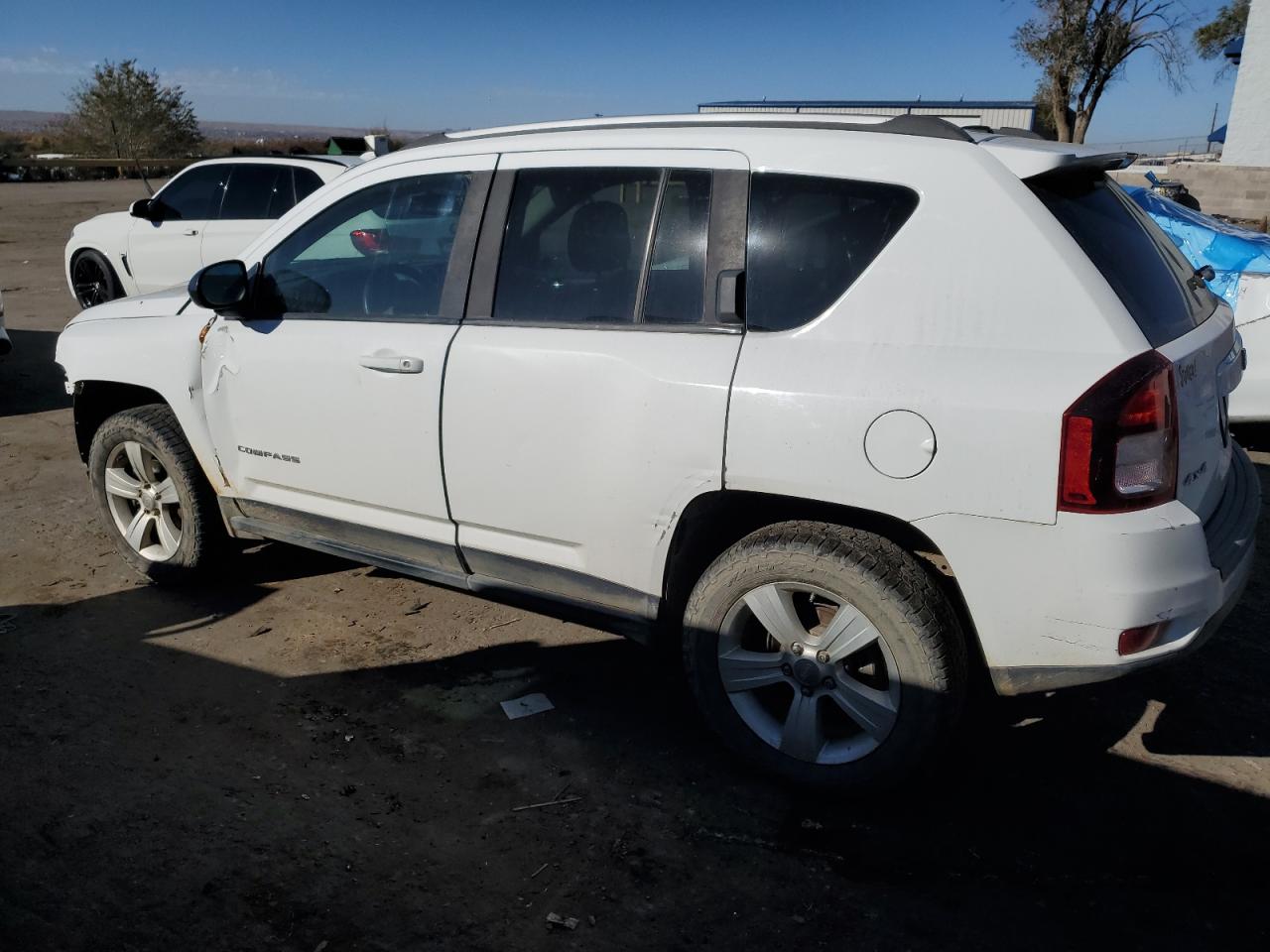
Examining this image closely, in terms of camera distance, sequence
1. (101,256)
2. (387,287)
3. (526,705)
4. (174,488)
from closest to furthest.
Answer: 1. (526,705)
2. (387,287)
3. (174,488)
4. (101,256)

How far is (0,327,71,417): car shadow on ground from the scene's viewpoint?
8.25 meters

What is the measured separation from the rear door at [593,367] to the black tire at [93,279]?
30.3ft

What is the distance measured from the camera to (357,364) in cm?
386

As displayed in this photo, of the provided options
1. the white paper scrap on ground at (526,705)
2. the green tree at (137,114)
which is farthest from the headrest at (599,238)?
the green tree at (137,114)

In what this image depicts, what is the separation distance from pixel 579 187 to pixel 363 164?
105cm

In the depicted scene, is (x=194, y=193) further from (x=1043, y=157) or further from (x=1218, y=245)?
(x=1043, y=157)

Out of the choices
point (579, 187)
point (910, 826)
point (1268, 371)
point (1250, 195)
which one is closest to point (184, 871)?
point (910, 826)

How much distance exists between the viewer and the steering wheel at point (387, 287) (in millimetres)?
3918

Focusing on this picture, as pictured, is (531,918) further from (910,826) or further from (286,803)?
(910,826)

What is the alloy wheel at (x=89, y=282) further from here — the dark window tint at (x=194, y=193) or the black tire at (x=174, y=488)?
the black tire at (x=174, y=488)

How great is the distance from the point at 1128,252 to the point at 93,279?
1157 cm

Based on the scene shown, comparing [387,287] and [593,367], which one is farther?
[387,287]

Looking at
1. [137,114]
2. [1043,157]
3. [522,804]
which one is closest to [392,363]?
[522,804]

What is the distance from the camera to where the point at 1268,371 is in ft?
21.0
